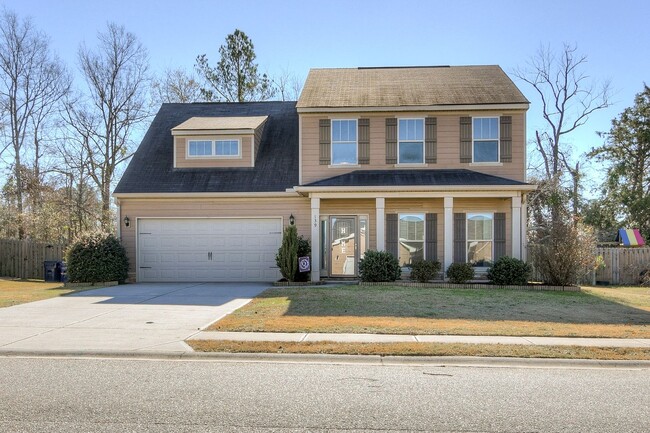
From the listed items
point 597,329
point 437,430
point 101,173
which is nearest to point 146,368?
point 437,430

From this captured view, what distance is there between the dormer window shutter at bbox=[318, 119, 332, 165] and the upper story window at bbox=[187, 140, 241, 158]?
3194 mm

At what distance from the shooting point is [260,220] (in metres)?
18.7

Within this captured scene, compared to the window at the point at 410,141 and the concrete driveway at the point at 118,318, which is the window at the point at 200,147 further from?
the window at the point at 410,141

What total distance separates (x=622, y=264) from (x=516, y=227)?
6.47 meters

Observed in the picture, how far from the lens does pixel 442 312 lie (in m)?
11.3

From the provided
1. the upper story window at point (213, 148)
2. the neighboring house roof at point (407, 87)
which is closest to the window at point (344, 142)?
the neighboring house roof at point (407, 87)

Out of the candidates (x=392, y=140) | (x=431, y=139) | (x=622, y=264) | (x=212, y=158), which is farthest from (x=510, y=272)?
(x=212, y=158)

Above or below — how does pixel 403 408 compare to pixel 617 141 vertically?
below

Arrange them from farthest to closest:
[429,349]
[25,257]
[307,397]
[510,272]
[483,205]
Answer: [25,257]
[483,205]
[510,272]
[429,349]
[307,397]

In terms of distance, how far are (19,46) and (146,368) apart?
2923 cm

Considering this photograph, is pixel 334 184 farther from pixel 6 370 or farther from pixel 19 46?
pixel 19 46

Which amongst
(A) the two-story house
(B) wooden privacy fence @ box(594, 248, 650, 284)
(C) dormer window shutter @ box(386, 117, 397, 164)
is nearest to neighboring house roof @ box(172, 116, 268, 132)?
(A) the two-story house

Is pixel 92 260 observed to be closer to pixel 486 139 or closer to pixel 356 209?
pixel 356 209

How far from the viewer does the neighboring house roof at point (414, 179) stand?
55.3ft
